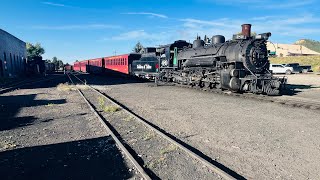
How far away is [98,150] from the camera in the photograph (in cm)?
611

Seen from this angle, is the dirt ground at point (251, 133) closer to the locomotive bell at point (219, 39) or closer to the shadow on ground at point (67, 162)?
the shadow on ground at point (67, 162)

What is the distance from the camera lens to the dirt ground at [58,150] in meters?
4.88

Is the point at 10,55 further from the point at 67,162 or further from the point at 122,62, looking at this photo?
the point at 67,162

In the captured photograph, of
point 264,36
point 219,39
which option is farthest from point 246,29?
point 219,39

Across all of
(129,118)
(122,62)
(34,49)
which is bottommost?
(129,118)

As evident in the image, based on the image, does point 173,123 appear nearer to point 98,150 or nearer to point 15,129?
point 98,150

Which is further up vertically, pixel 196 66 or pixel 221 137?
pixel 196 66

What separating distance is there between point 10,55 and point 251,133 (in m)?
45.4

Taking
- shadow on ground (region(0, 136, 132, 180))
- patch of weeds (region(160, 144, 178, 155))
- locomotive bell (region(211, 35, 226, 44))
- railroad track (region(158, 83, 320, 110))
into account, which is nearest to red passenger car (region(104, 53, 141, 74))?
railroad track (region(158, 83, 320, 110))

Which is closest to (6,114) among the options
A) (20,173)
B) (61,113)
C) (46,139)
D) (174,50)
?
(61,113)

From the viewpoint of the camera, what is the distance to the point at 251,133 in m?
7.34

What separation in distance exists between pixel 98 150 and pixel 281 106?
8.42 metres

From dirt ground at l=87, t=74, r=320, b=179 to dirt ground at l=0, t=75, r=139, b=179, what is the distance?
1939 mm

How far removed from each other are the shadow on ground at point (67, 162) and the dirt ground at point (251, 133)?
1.94 meters
